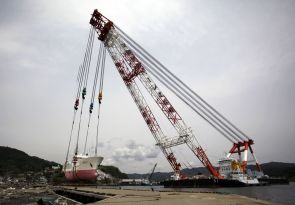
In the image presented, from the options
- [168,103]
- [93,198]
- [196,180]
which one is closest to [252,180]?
[196,180]

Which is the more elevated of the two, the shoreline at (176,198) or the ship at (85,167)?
the ship at (85,167)

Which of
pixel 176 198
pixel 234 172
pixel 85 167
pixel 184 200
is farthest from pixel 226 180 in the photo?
pixel 184 200

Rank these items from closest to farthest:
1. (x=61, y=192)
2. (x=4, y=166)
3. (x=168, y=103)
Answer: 1. (x=61, y=192)
2. (x=168, y=103)
3. (x=4, y=166)

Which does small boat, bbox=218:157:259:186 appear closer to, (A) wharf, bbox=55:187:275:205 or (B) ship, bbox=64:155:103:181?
(B) ship, bbox=64:155:103:181

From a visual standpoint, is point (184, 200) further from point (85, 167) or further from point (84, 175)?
point (84, 175)

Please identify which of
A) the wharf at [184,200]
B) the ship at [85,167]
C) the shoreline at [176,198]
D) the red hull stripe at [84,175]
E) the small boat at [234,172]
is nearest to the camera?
the wharf at [184,200]

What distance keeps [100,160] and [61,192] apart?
1372 inches

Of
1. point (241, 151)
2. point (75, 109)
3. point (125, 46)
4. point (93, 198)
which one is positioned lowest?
point (93, 198)

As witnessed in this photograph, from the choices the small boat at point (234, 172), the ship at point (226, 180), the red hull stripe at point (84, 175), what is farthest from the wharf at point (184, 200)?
the red hull stripe at point (84, 175)

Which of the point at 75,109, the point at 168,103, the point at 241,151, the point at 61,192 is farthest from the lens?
the point at 241,151

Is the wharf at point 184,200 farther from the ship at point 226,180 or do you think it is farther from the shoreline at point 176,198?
the ship at point 226,180

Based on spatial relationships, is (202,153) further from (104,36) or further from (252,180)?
(104,36)

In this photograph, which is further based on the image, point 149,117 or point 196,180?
point 196,180

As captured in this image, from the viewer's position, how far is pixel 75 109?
54.9m
